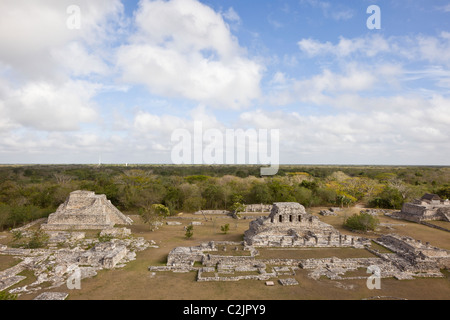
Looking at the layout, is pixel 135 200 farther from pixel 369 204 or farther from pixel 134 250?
pixel 369 204

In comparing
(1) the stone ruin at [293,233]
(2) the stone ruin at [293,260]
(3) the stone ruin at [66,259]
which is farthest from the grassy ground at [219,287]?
(1) the stone ruin at [293,233]

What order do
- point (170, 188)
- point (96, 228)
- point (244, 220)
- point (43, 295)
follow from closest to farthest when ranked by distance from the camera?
point (43, 295) → point (96, 228) → point (244, 220) → point (170, 188)

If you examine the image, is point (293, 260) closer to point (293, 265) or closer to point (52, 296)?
point (293, 265)

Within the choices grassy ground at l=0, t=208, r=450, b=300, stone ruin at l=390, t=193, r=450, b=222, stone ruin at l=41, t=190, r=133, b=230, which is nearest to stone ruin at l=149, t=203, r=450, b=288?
grassy ground at l=0, t=208, r=450, b=300

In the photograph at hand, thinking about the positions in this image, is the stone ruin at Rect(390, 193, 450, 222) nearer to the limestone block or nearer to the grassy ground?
the grassy ground

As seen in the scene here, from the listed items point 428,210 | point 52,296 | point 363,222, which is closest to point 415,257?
point 363,222
